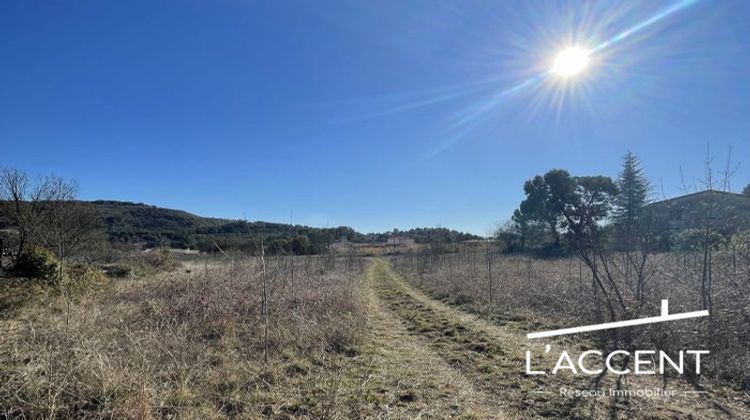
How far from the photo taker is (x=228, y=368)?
14.7ft

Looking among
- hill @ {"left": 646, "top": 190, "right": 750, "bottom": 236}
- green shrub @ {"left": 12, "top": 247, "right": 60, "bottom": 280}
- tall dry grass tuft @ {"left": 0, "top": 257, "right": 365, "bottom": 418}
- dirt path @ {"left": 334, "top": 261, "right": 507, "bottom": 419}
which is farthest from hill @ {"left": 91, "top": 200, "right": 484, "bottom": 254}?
hill @ {"left": 646, "top": 190, "right": 750, "bottom": 236}

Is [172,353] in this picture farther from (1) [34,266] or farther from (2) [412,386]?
(1) [34,266]

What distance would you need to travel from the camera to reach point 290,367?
15.6 ft

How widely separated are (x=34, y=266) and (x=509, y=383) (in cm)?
1332

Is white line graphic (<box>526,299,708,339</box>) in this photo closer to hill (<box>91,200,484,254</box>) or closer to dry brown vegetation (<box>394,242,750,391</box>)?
dry brown vegetation (<box>394,242,750,391</box>)

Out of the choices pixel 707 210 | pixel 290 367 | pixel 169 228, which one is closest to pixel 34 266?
pixel 290 367

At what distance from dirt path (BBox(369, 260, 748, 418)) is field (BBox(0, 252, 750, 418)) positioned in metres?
0.02

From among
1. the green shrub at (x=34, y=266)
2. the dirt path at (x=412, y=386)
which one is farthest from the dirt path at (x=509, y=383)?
the green shrub at (x=34, y=266)

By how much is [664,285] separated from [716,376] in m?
4.11

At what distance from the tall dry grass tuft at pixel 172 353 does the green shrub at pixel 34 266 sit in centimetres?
259

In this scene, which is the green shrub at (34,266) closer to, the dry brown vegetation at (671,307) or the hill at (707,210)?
the dry brown vegetation at (671,307)

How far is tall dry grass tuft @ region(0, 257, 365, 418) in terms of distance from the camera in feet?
10.4

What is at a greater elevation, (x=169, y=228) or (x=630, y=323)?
(x=169, y=228)

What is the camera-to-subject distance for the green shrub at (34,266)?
9.89m
